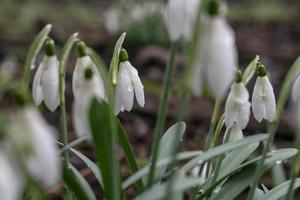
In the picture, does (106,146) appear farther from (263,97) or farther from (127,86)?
(263,97)

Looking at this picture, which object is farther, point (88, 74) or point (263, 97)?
point (263, 97)

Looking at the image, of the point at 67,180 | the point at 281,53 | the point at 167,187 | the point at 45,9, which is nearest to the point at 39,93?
the point at 67,180

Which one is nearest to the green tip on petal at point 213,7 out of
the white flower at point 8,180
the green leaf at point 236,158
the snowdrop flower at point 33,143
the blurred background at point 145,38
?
the snowdrop flower at point 33,143

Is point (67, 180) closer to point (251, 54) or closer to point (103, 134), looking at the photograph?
point (103, 134)

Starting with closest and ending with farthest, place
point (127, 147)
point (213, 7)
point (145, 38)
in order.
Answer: point (213, 7) → point (127, 147) → point (145, 38)

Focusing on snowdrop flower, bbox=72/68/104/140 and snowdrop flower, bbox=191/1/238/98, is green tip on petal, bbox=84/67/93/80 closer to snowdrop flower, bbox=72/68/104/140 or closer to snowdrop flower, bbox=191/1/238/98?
snowdrop flower, bbox=72/68/104/140

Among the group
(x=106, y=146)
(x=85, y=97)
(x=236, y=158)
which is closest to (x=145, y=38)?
(x=236, y=158)

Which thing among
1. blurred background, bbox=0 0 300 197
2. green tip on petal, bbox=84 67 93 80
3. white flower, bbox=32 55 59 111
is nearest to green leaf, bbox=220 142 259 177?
white flower, bbox=32 55 59 111
